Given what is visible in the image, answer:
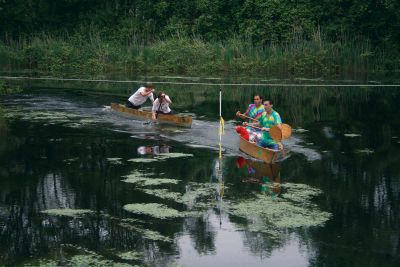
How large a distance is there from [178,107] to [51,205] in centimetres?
1534

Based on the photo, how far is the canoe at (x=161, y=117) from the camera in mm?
23297

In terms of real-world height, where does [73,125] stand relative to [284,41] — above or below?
below

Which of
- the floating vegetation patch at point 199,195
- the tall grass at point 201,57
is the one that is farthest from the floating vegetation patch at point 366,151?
the tall grass at point 201,57

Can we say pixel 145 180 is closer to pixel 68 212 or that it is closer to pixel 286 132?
pixel 68 212

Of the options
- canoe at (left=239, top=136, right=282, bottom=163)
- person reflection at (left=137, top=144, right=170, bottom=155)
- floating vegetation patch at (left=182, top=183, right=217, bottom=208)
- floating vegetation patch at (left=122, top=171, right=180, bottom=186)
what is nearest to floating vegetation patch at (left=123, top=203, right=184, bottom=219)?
floating vegetation patch at (left=182, top=183, right=217, bottom=208)

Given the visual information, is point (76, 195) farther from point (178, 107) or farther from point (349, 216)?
point (178, 107)

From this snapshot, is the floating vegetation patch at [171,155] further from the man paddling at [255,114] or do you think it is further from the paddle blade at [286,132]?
the paddle blade at [286,132]

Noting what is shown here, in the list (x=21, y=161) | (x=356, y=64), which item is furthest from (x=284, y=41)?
(x=21, y=161)

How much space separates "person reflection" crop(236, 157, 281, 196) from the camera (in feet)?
49.5

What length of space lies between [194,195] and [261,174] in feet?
8.79

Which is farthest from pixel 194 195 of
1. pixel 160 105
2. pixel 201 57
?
pixel 201 57

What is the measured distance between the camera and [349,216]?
13047 millimetres

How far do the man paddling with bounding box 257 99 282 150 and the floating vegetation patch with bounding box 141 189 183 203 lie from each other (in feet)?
15.9

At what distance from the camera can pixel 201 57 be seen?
43094 mm
